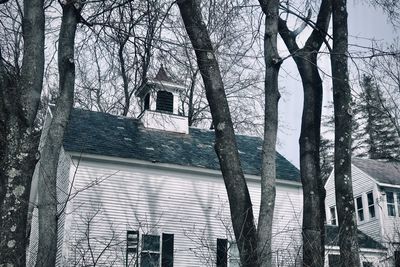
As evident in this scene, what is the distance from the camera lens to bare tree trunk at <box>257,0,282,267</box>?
7.86 m

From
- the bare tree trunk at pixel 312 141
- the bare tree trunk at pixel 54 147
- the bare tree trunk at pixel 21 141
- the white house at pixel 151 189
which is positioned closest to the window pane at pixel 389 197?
the white house at pixel 151 189

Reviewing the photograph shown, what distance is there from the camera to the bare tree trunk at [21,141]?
20.9ft

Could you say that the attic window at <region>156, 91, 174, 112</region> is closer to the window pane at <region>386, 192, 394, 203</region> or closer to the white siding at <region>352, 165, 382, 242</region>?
the white siding at <region>352, 165, 382, 242</region>

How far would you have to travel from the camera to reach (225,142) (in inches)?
323

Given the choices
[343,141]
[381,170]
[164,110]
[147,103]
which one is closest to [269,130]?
[343,141]

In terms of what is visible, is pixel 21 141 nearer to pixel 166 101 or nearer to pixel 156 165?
pixel 156 165

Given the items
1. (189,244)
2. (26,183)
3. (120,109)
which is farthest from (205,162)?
(26,183)

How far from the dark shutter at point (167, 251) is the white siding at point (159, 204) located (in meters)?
0.15

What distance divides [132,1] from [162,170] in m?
10.1

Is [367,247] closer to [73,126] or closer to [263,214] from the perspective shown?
[73,126]

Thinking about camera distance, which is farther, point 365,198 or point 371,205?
point 365,198

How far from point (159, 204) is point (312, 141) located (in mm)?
9916

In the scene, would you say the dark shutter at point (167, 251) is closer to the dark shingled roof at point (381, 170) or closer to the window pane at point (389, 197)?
the dark shingled roof at point (381, 170)

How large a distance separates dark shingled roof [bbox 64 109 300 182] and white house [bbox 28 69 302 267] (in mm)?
39
